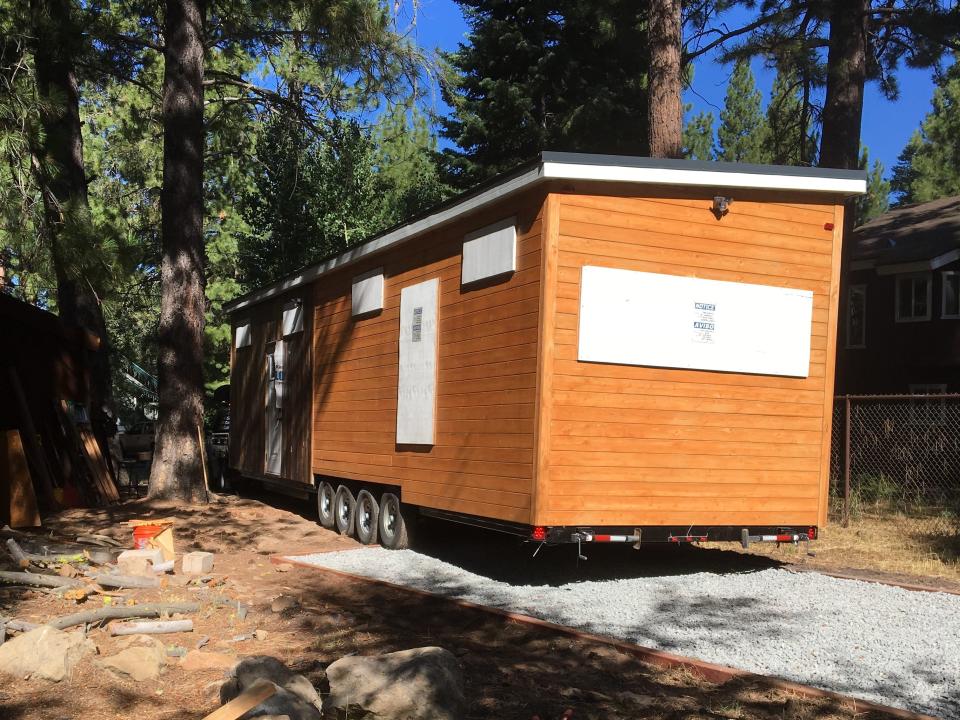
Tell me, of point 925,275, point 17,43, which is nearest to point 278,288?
point 17,43

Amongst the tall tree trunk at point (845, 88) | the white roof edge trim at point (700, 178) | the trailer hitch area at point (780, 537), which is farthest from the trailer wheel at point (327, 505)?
the tall tree trunk at point (845, 88)

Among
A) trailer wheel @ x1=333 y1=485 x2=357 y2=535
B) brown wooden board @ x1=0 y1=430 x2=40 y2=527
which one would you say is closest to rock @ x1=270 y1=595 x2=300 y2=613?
trailer wheel @ x1=333 y1=485 x2=357 y2=535

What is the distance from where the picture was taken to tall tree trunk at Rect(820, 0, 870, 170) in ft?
49.2

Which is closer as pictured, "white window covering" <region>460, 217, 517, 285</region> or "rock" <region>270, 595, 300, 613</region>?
"rock" <region>270, 595, 300, 613</region>

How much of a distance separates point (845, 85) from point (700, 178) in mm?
8607

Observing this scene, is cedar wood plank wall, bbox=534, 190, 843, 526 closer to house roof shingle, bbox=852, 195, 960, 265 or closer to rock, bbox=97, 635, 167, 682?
rock, bbox=97, 635, 167, 682

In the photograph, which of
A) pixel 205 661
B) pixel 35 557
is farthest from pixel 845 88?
pixel 205 661

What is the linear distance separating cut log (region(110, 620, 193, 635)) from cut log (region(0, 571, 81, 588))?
1.20 meters

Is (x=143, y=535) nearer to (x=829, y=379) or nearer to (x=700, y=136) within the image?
(x=829, y=379)

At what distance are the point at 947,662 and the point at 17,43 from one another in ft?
41.6

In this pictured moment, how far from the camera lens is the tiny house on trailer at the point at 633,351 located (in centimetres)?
762

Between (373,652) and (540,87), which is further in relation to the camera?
(540,87)

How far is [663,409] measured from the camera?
797 cm

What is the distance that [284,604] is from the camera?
23.6 ft
